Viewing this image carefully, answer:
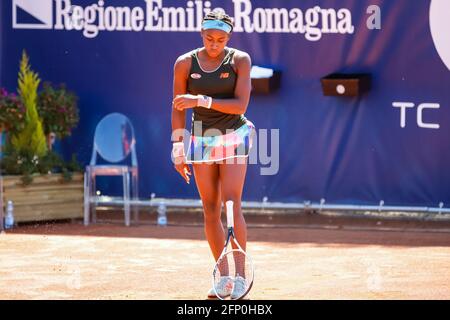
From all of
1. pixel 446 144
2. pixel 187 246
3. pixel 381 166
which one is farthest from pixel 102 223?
pixel 446 144

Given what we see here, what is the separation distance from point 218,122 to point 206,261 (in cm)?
222

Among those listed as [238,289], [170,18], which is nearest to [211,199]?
[238,289]

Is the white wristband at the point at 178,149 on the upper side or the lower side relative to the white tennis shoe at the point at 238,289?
upper

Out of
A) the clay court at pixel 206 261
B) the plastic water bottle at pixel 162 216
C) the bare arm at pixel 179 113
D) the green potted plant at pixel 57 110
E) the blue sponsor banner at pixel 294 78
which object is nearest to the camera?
the bare arm at pixel 179 113

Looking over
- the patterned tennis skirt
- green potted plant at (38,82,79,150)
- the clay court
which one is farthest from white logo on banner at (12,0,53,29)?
the patterned tennis skirt

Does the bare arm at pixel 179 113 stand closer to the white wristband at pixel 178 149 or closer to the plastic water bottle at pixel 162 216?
the white wristband at pixel 178 149

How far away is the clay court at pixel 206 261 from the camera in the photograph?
7461 mm

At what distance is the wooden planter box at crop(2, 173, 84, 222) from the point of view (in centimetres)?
1119

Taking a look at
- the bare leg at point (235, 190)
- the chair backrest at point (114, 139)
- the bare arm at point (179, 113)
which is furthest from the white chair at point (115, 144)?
the bare leg at point (235, 190)

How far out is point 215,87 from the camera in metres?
6.97

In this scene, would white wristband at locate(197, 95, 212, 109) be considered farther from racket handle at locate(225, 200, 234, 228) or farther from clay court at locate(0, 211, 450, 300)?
clay court at locate(0, 211, 450, 300)

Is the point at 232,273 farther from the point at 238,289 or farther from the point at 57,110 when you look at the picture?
the point at 57,110

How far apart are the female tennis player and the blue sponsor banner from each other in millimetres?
4437

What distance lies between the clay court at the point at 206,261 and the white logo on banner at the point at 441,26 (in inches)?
72.7
